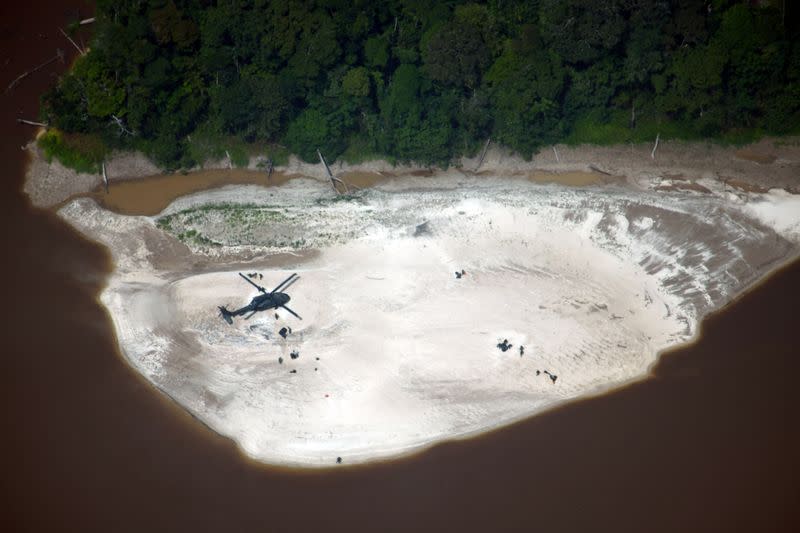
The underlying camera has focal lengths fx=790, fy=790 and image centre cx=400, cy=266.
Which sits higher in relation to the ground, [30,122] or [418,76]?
[418,76]

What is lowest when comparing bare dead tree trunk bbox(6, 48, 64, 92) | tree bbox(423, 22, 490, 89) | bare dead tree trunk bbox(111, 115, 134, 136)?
bare dead tree trunk bbox(111, 115, 134, 136)

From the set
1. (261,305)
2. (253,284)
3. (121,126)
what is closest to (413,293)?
(261,305)

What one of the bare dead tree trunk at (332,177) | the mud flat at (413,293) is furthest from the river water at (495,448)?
the bare dead tree trunk at (332,177)

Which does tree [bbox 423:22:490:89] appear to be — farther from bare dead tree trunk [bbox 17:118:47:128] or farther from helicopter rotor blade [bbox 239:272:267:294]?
bare dead tree trunk [bbox 17:118:47:128]

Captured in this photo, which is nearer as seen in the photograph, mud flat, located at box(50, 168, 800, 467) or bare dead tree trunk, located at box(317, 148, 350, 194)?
mud flat, located at box(50, 168, 800, 467)

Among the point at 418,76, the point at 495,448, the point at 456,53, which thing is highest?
the point at 456,53

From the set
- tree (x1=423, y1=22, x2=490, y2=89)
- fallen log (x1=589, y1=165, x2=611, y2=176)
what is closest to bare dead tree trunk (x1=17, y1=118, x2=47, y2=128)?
tree (x1=423, y1=22, x2=490, y2=89)

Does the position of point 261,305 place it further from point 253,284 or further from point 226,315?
point 226,315

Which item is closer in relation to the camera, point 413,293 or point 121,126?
point 413,293
